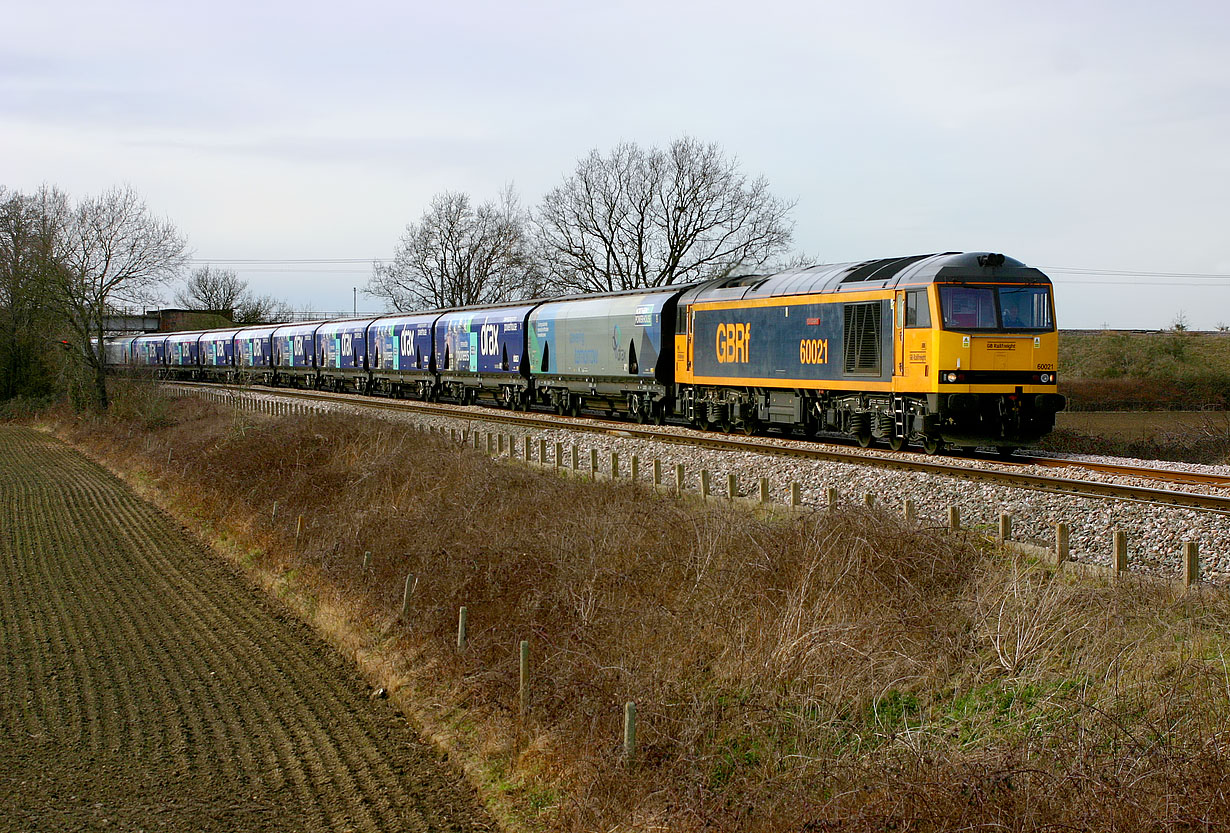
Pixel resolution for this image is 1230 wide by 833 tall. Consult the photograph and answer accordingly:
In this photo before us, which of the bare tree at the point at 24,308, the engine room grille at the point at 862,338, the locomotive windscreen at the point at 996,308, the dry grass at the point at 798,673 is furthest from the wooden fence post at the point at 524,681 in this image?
the bare tree at the point at 24,308

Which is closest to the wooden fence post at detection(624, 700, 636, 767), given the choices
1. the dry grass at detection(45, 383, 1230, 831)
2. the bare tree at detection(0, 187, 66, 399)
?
the dry grass at detection(45, 383, 1230, 831)

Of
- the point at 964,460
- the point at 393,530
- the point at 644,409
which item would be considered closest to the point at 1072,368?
the point at 644,409

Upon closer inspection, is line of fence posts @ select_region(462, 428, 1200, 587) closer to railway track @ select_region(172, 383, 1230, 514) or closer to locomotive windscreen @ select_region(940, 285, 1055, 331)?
railway track @ select_region(172, 383, 1230, 514)

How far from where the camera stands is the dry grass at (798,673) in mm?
5523

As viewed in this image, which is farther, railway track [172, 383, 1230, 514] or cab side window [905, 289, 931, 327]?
cab side window [905, 289, 931, 327]

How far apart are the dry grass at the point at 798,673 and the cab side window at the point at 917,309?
20.1 feet

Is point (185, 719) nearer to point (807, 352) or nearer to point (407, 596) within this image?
point (407, 596)

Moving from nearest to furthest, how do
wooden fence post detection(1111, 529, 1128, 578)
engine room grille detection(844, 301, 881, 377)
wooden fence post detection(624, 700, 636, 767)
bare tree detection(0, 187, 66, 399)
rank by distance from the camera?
1. wooden fence post detection(624, 700, 636, 767)
2. wooden fence post detection(1111, 529, 1128, 578)
3. engine room grille detection(844, 301, 881, 377)
4. bare tree detection(0, 187, 66, 399)

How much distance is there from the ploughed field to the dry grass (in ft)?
2.08

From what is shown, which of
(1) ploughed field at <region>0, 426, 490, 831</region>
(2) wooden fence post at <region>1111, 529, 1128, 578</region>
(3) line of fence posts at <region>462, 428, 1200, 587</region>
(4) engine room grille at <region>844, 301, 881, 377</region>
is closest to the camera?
(1) ploughed field at <region>0, 426, 490, 831</region>

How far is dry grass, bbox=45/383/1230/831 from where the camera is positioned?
18.1 feet

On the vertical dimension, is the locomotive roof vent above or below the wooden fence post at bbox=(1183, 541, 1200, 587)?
above

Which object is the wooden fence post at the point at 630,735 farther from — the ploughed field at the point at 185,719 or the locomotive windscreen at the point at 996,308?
the locomotive windscreen at the point at 996,308

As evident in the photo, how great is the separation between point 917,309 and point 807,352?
2.92 metres
